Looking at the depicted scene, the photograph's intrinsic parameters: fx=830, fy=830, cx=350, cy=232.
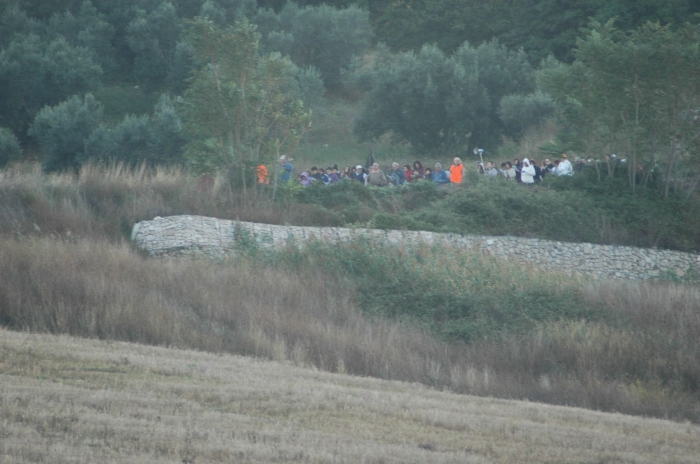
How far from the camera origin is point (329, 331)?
14922mm

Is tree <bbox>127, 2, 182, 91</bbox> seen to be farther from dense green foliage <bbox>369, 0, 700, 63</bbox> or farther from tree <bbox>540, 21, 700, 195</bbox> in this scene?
tree <bbox>540, 21, 700, 195</bbox>

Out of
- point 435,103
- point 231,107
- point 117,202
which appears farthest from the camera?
point 435,103

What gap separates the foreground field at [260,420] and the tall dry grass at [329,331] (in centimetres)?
223

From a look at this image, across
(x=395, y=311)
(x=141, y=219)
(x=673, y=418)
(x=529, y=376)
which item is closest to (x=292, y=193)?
(x=141, y=219)

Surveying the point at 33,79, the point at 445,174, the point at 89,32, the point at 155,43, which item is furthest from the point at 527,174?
the point at 89,32

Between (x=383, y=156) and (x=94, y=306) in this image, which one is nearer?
(x=94, y=306)

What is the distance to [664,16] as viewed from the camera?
46.7 meters

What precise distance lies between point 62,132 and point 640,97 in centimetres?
2289

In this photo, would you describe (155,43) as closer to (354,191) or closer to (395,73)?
(395,73)

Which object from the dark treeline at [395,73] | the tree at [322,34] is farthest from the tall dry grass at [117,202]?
the tree at [322,34]

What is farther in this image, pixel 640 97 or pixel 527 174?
pixel 527 174

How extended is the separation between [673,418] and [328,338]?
18.7ft

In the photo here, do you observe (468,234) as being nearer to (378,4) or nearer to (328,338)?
(328,338)

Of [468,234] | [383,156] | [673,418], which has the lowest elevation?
[383,156]
